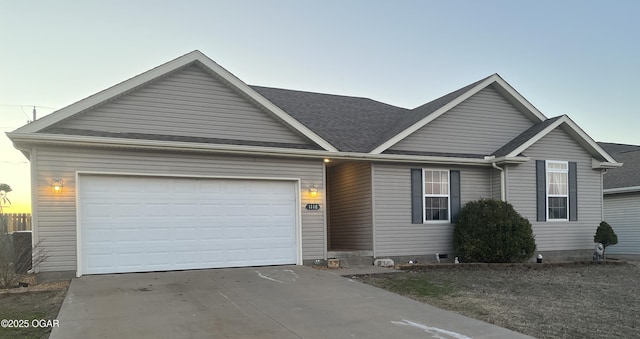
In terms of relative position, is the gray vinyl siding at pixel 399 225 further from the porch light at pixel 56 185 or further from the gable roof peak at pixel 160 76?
the porch light at pixel 56 185

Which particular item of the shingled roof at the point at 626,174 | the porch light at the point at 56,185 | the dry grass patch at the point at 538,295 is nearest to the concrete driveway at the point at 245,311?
the dry grass patch at the point at 538,295

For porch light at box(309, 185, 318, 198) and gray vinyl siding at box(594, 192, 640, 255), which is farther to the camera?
gray vinyl siding at box(594, 192, 640, 255)

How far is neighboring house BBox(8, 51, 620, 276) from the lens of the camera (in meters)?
9.97

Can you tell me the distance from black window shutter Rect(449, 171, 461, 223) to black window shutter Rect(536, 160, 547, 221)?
2.56 metres

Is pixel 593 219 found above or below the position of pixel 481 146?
below

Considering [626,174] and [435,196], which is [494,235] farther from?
[626,174]

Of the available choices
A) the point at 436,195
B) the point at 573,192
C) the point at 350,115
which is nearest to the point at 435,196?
the point at 436,195

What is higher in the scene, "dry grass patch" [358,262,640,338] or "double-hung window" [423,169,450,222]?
"double-hung window" [423,169,450,222]

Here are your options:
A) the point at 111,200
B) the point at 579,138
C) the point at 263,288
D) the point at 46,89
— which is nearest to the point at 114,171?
the point at 111,200

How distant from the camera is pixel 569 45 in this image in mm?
18734

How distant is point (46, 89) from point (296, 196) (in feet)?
33.0

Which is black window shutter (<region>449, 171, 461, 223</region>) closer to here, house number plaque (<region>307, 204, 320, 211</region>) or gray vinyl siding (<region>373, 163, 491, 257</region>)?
gray vinyl siding (<region>373, 163, 491, 257</region>)

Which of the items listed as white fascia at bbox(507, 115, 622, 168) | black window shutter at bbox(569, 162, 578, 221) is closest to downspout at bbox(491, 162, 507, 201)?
white fascia at bbox(507, 115, 622, 168)

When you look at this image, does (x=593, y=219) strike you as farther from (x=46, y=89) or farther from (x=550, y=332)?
(x=46, y=89)
